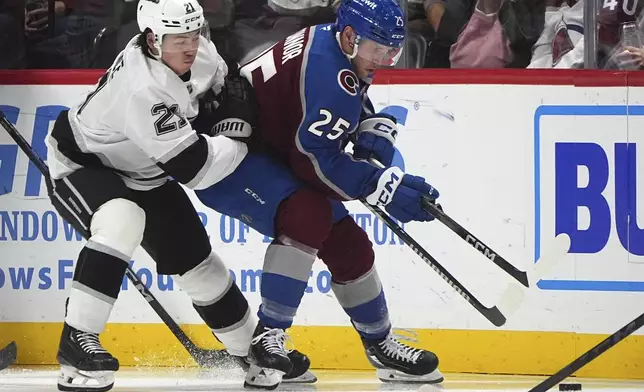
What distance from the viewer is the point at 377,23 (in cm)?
317

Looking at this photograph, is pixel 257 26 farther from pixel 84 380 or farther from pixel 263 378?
pixel 84 380

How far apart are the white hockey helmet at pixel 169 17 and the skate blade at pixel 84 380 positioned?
2.78 ft

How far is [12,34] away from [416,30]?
4.87ft

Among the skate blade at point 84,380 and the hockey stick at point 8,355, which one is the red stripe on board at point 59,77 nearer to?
the hockey stick at point 8,355

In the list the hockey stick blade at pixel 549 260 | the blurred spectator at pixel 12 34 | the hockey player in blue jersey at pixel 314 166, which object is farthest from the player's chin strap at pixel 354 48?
the blurred spectator at pixel 12 34

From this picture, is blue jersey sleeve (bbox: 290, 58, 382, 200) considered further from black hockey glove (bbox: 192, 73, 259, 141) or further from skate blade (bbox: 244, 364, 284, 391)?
skate blade (bbox: 244, 364, 284, 391)

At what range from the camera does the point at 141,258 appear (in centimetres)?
423

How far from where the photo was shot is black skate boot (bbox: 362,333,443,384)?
3498mm

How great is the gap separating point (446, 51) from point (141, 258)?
129cm

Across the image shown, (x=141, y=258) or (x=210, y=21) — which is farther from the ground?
(x=210, y=21)

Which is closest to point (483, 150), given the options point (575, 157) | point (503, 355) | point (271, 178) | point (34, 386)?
point (575, 157)

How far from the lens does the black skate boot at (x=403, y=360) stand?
11.5 ft

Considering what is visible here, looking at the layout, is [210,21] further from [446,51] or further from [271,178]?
[271,178]

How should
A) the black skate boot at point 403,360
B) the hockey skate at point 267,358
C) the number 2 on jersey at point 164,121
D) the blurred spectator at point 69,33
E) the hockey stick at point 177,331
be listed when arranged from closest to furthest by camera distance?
the number 2 on jersey at point 164,121 < the hockey skate at point 267,358 < the black skate boot at point 403,360 < the hockey stick at point 177,331 < the blurred spectator at point 69,33
